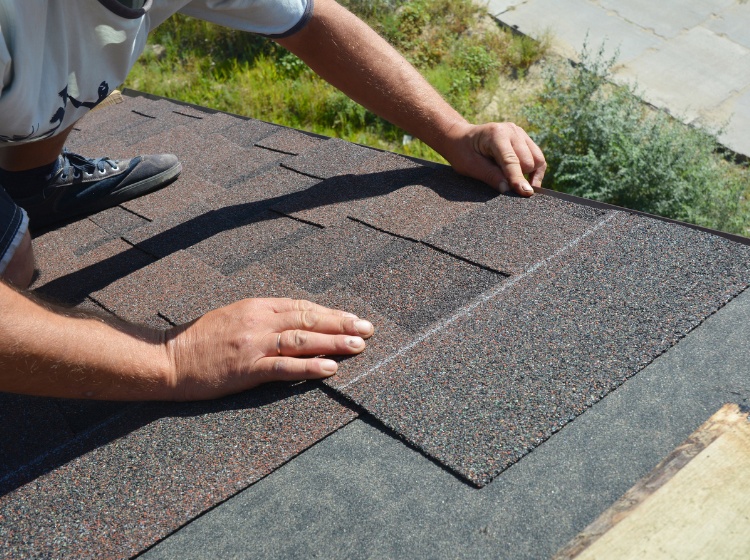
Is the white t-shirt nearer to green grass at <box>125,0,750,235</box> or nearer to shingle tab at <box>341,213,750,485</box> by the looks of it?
shingle tab at <box>341,213,750,485</box>

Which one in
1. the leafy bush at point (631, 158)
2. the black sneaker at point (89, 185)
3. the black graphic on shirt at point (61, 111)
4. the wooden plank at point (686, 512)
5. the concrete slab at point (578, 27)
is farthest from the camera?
the concrete slab at point (578, 27)

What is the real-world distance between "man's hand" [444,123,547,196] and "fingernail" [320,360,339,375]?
38.8 inches

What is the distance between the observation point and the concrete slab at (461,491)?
3.82 feet

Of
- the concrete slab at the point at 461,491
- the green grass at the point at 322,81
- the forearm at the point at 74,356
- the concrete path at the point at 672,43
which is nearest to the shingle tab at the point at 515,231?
the concrete slab at the point at 461,491

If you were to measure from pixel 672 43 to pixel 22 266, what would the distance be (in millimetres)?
6601

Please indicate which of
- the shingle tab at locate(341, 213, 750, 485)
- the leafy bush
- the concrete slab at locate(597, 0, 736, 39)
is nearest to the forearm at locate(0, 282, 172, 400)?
the shingle tab at locate(341, 213, 750, 485)

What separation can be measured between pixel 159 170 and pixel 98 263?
0.68m

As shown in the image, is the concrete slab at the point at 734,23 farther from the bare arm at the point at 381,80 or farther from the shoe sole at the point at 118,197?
the shoe sole at the point at 118,197

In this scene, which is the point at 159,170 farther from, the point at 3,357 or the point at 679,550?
the point at 679,550

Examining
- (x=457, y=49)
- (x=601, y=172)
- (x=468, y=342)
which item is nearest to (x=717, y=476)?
(x=468, y=342)

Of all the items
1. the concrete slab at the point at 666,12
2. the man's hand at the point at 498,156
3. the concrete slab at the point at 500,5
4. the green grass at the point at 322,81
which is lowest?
the green grass at the point at 322,81

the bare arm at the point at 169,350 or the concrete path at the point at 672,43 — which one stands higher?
the concrete path at the point at 672,43

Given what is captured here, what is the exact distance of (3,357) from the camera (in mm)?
1450

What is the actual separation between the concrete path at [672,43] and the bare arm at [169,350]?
5380 millimetres
